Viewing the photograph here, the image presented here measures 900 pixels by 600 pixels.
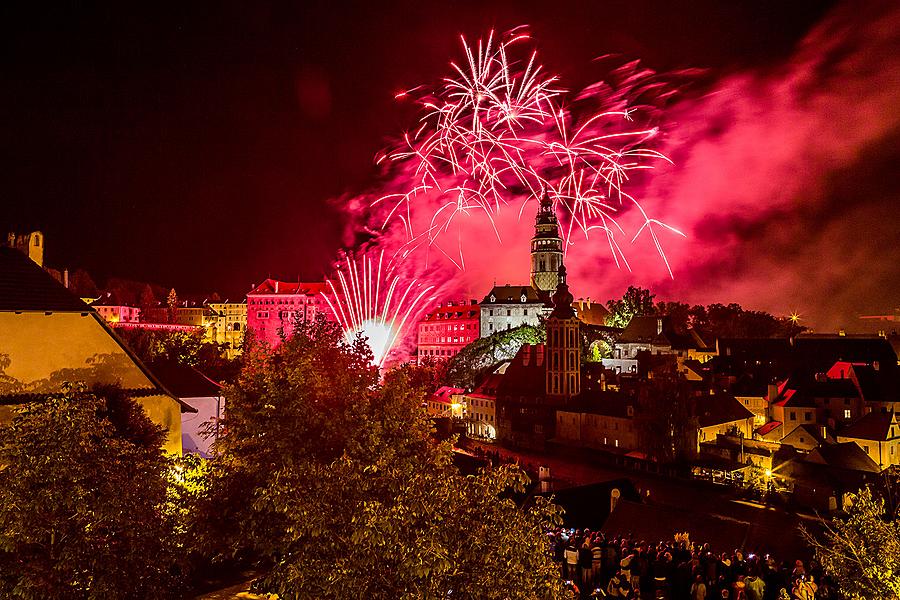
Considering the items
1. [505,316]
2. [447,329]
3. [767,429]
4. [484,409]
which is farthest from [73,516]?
[447,329]

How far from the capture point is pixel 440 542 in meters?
7.57

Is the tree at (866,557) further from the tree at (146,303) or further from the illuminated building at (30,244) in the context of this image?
the tree at (146,303)

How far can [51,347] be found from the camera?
1529 centimetres

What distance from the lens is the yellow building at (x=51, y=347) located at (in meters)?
14.6

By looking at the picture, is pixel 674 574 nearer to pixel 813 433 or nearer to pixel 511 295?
pixel 813 433

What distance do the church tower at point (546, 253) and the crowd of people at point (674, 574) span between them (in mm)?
99976

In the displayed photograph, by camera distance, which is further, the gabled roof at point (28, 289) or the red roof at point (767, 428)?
the red roof at point (767, 428)

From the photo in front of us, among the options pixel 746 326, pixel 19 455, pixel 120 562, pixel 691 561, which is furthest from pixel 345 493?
pixel 746 326

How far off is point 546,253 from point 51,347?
345ft

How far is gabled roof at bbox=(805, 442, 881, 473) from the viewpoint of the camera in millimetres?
37000

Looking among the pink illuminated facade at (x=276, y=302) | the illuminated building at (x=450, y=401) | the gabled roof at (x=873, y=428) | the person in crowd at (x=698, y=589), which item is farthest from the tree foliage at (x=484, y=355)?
the person in crowd at (x=698, y=589)

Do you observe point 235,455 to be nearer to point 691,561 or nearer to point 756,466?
point 691,561

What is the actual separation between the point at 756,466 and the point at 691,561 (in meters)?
32.3

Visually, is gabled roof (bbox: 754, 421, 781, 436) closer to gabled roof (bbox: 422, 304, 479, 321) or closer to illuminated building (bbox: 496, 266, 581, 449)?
illuminated building (bbox: 496, 266, 581, 449)
